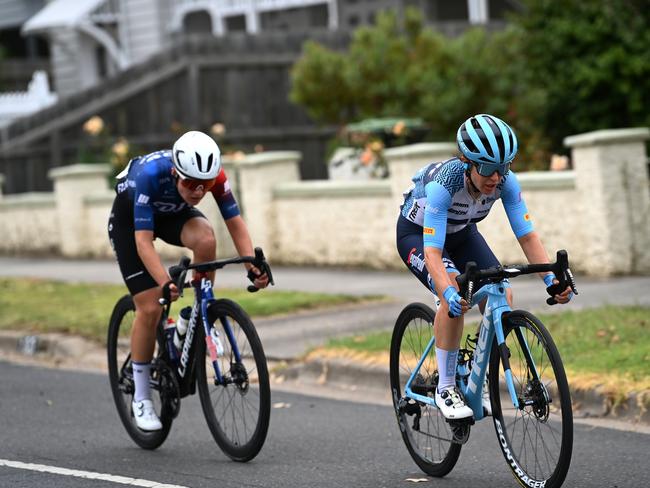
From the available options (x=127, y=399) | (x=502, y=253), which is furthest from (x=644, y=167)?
(x=127, y=399)

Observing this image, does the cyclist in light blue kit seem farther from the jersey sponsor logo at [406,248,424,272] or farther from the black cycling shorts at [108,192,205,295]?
the black cycling shorts at [108,192,205,295]

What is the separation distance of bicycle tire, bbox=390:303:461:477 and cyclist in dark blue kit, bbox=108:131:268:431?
842mm

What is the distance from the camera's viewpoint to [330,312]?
12891 millimetres

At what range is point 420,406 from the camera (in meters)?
7.11

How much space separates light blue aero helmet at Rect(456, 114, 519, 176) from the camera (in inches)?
245

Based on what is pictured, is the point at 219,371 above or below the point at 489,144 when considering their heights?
below

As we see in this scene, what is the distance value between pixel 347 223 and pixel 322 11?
16.4 metres

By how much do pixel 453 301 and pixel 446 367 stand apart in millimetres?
620

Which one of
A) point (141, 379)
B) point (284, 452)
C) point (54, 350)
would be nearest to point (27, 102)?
point (54, 350)

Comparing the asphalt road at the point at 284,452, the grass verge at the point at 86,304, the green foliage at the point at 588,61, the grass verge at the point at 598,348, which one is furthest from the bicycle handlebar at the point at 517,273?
the green foliage at the point at 588,61

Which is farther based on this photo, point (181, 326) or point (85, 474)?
point (181, 326)

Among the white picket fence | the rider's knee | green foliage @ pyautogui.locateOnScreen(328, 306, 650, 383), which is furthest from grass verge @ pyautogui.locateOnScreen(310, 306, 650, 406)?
the white picket fence

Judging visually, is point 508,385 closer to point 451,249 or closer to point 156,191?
point 451,249

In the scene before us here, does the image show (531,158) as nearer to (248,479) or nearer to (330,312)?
(330,312)
